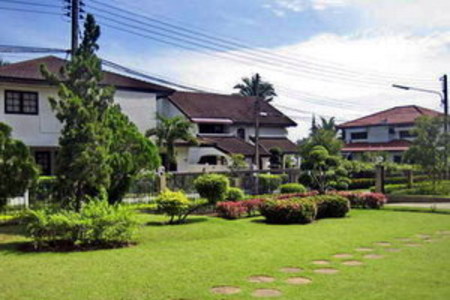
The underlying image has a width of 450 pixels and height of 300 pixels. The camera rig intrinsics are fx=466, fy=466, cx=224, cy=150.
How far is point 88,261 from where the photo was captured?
30.5ft

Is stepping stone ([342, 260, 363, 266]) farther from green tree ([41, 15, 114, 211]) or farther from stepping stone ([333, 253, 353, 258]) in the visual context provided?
green tree ([41, 15, 114, 211])

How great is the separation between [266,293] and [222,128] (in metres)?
32.9

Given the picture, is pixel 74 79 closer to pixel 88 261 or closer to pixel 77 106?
pixel 77 106

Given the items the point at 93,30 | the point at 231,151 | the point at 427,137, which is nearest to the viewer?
the point at 93,30

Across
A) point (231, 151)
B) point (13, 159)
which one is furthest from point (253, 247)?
point (231, 151)

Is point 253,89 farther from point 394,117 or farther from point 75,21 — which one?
point 75,21

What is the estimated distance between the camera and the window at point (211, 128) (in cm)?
3825

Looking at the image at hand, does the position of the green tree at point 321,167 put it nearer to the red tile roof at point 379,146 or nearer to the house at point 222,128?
the house at point 222,128

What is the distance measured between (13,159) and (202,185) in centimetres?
662

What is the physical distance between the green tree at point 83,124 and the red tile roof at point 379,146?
41046mm

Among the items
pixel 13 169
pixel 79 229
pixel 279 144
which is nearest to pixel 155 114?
pixel 279 144

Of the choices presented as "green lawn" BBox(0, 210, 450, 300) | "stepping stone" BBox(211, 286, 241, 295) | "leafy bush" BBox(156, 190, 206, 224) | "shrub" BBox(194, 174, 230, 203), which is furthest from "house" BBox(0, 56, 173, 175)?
"stepping stone" BBox(211, 286, 241, 295)

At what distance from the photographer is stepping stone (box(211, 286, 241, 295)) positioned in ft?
23.0

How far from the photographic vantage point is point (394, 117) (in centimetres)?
5344
